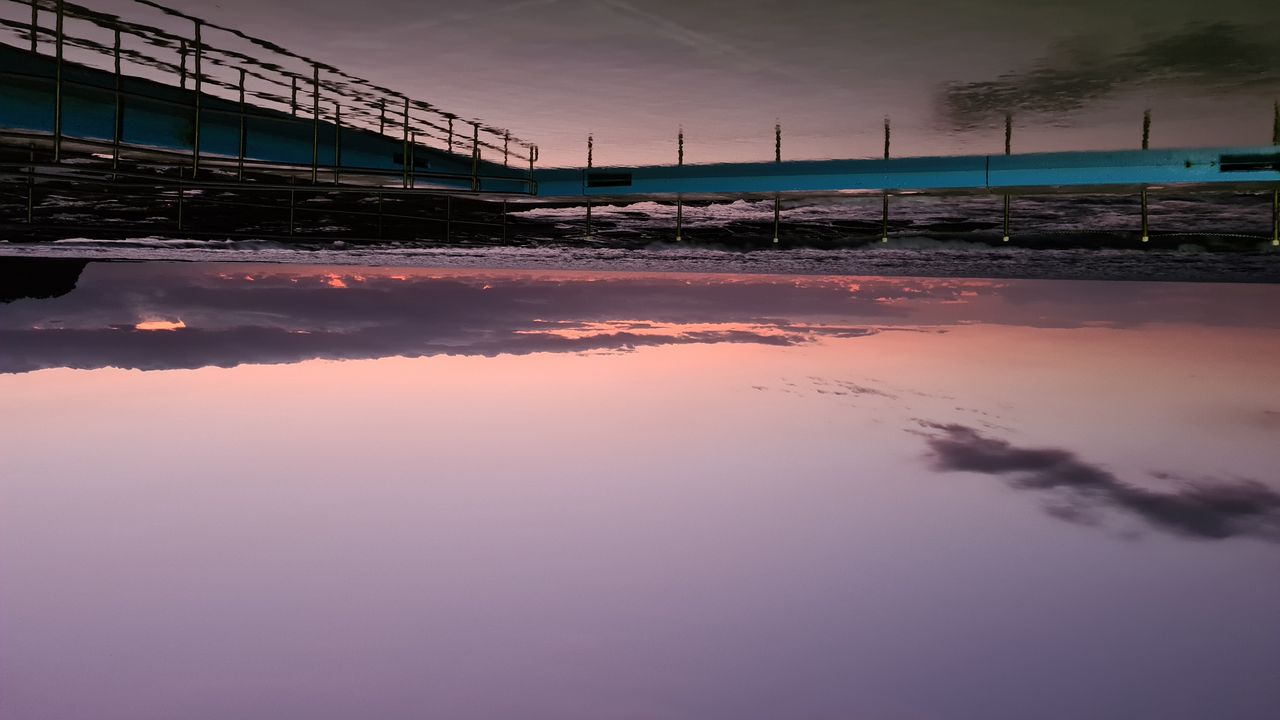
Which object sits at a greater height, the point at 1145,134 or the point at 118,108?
the point at 1145,134

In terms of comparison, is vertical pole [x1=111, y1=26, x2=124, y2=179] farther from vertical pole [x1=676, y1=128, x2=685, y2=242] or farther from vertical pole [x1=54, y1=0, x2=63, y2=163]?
vertical pole [x1=676, y1=128, x2=685, y2=242]

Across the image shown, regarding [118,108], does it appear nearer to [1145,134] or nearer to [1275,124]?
[1145,134]

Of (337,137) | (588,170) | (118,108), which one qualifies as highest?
(588,170)

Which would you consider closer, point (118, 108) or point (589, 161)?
point (118, 108)

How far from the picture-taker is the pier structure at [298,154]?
10148 mm

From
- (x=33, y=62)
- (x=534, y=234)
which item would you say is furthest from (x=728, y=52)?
(x=534, y=234)

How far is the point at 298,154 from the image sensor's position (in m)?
13.7

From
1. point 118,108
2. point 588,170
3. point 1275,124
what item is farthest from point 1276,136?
point 118,108

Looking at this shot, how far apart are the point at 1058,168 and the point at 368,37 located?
38.6 feet

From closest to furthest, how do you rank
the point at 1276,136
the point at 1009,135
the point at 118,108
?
the point at 118,108 < the point at 1276,136 < the point at 1009,135

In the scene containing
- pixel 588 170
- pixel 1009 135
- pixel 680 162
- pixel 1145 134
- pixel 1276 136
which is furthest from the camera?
pixel 588 170

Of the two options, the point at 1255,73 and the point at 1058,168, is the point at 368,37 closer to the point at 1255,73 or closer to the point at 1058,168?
the point at 1255,73

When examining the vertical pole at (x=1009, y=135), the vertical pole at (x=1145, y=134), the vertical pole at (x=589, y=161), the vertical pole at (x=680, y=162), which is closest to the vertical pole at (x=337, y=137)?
the vertical pole at (x=589, y=161)

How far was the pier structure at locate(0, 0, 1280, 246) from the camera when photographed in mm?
10148
